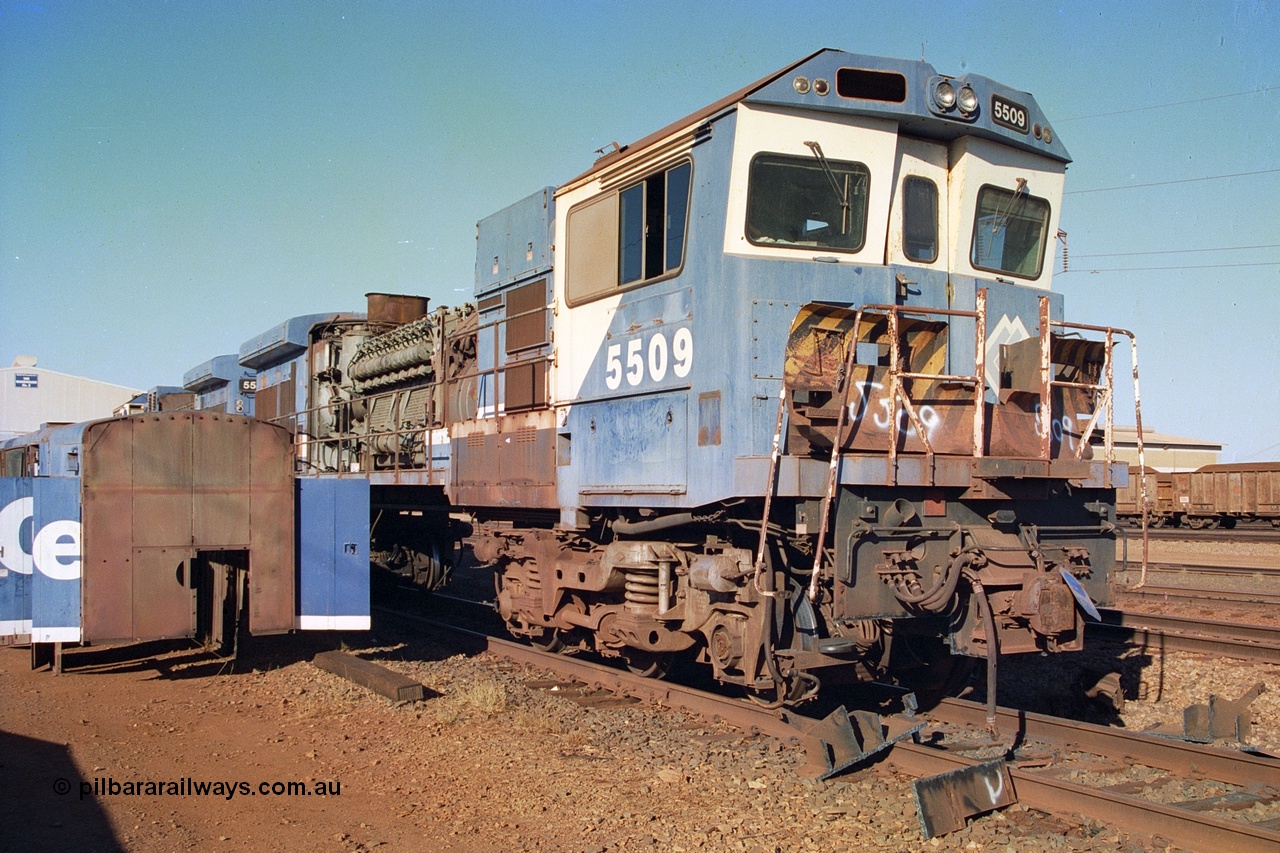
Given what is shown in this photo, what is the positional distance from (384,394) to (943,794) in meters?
9.60

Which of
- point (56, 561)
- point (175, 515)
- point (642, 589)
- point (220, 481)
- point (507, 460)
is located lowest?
point (642, 589)

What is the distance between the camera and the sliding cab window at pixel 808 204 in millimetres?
7117

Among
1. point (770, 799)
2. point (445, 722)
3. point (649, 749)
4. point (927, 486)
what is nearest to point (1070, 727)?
point (927, 486)

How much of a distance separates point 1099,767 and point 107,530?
7.75 metres

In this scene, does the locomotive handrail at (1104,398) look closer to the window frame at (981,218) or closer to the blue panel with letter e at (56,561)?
the window frame at (981,218)

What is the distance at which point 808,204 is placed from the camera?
7242mm

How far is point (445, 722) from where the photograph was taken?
755cm

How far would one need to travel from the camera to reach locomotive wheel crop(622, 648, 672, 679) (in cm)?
884

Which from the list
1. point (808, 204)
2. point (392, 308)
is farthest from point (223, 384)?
point (808, 204)

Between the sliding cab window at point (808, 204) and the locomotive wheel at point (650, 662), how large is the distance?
377 cm

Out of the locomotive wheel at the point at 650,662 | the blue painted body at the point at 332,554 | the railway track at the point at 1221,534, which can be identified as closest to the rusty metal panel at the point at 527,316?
the blue painted body at the point at 332,554

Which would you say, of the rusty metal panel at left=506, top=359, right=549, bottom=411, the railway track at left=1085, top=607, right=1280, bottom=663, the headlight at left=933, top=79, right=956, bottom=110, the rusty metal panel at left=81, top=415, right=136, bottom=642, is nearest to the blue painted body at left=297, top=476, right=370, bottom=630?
the rusty metal panel at left=81, top=415, right=136, bottom=642

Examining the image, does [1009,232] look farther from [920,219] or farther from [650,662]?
[650,662]

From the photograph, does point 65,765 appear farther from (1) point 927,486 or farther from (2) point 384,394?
(2) point 384,394
